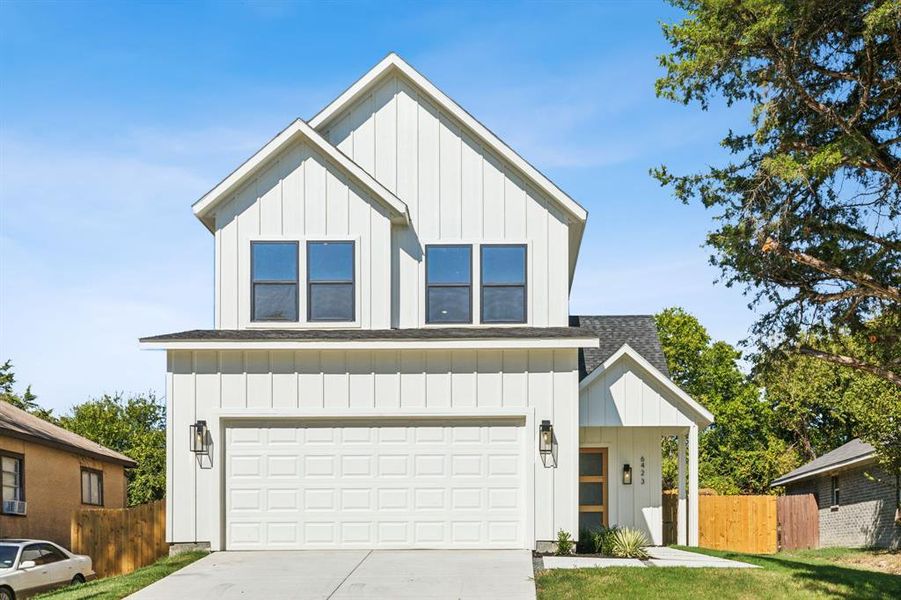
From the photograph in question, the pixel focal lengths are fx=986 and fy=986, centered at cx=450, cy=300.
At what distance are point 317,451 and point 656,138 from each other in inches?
341

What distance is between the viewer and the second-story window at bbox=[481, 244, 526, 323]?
18.8 metres

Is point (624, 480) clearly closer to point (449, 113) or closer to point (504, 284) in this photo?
point (504, 284)

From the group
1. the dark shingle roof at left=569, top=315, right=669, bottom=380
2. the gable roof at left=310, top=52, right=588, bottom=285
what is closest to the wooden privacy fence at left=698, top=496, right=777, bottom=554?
the dark shingle roof at left=569, top=315, right=669, bottom=380

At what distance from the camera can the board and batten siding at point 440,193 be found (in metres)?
18.8

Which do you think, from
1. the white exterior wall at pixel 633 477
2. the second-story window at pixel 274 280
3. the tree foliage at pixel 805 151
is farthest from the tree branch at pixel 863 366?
the second-story window at pixel 274 280

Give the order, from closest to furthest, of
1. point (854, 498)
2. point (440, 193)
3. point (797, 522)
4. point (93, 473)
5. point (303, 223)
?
point (303, 223), point (440, 193), point (854, 498), point (797, 522), point (93, 473)

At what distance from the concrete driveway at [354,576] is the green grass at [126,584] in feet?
0.81

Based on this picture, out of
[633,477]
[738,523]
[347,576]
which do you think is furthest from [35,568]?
[738,523]

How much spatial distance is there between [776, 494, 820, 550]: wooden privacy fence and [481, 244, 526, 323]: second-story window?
17.2 meters

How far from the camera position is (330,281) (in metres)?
18.6

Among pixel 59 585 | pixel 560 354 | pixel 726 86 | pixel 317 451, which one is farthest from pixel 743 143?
pixel 59 585

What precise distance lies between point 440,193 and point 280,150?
3167mm

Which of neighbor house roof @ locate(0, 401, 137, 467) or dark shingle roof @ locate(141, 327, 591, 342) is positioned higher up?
dark shingle roof @ locate(141, 327, 591, 342)

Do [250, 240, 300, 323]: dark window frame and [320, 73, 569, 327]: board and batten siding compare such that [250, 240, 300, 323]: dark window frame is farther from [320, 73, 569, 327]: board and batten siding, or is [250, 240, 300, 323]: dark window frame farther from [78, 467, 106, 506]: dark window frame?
[78, 467, 106, 506]: dark window frame
